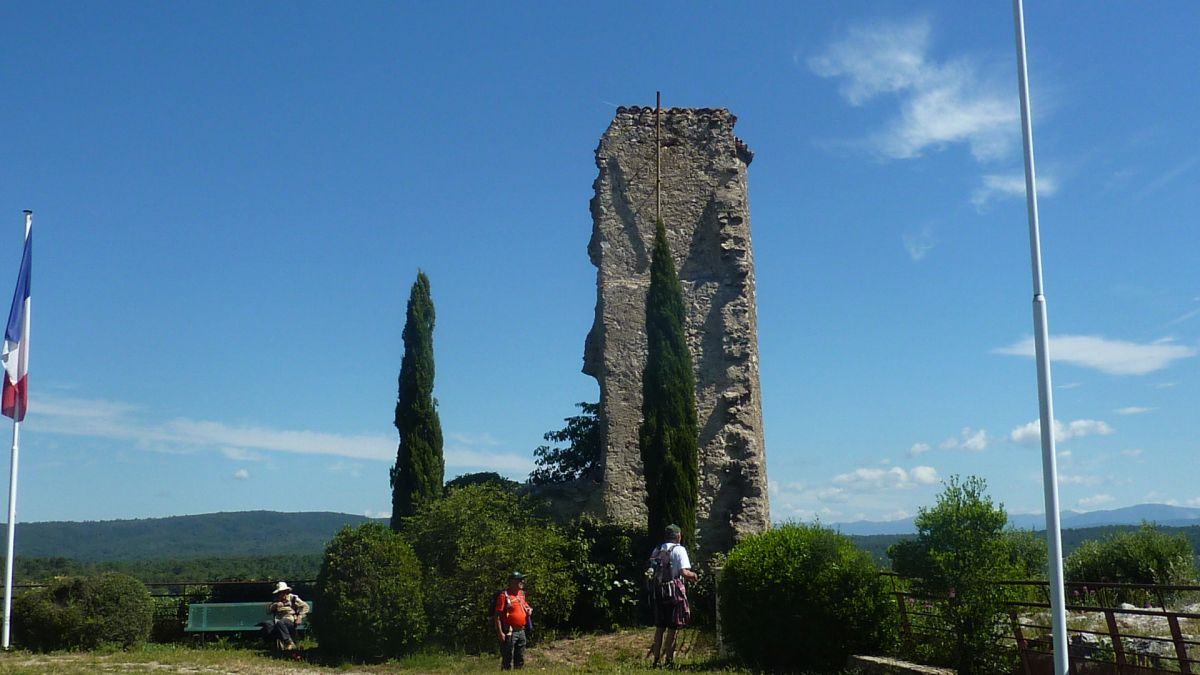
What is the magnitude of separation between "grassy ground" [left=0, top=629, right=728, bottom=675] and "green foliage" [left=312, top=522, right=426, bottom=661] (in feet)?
1.27

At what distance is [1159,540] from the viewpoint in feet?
68.5

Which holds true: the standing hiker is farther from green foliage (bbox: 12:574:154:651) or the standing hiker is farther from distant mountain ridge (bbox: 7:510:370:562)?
distant mountain ridge (bbox: 7:510:370:562)

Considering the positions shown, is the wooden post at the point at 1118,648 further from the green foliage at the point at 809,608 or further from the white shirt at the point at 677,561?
the white shirt at the point at 677,561

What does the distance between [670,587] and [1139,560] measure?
12463mm

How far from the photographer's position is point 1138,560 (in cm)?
2044

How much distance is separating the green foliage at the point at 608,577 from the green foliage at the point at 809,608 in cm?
445

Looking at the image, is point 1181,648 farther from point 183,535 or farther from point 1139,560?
point 183,535

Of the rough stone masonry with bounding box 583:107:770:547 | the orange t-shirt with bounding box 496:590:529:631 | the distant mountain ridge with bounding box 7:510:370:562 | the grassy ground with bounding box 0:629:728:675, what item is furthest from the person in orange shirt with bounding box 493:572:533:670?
the distant mountain ridge with bounding box 7:510:370:562

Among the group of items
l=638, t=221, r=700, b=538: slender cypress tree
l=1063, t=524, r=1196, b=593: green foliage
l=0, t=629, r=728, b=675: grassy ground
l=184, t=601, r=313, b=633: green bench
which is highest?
l=638, t=221, r=700, b=538: slender cypress tree

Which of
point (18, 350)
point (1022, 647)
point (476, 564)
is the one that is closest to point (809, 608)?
point (1022, 647)

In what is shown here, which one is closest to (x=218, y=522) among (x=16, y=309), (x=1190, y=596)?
(x=16, y=309)

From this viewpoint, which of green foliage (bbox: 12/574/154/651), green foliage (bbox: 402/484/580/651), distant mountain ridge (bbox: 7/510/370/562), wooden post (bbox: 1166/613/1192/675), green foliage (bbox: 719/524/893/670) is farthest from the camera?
distant mountain ridge (bbox: 7/510/370/562)

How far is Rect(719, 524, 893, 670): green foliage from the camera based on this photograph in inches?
500

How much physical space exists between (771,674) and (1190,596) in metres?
8.76
